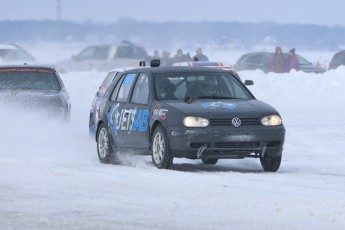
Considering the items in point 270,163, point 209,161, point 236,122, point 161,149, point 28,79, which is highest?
point 236,122

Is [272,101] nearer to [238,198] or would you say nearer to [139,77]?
[139,77]

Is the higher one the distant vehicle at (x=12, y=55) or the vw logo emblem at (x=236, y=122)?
the vw logo emblem at (x=236, y=122)

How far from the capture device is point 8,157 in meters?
17.0

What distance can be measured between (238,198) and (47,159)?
18.5ft

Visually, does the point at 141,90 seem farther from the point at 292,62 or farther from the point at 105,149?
the point at 292,62

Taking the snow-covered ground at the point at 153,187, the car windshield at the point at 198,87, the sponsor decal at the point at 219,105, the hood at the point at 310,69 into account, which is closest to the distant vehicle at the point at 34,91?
the snow-covered ground at the point at 153,187

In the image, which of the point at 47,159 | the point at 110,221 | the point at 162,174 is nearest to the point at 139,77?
the point at 47,159

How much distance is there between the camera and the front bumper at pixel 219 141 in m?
14.7

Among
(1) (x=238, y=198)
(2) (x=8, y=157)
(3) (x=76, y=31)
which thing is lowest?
(3) (x=76, y=31)

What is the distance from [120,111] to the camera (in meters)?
16.6

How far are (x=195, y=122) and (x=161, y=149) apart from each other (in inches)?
23.4

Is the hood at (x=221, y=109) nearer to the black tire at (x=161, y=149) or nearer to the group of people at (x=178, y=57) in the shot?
the black tire at (x=161, y=149)

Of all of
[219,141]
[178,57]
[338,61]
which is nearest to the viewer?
[219,141]

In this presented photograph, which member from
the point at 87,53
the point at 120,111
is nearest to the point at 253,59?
the point at 87,53
